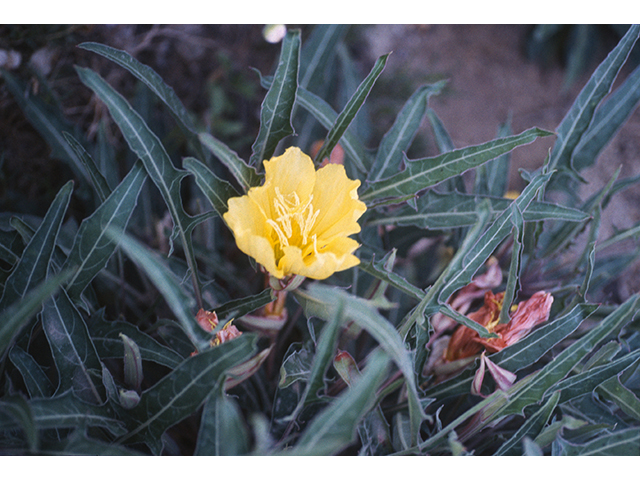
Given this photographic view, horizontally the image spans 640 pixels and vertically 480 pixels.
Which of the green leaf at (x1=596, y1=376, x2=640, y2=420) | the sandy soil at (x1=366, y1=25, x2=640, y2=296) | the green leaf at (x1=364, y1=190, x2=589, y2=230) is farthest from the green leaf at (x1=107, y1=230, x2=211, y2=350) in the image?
the sandy soil at (x1=366, y1=25, x2=640, y2=296)

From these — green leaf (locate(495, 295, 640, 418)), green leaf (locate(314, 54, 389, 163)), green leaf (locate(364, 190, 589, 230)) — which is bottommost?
green leaf (locate(495, 295, 640, 418))

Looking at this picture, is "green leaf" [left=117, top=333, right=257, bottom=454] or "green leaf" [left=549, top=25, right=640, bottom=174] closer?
"green leaf" [left=117, top=333, right=257, bottom=454]

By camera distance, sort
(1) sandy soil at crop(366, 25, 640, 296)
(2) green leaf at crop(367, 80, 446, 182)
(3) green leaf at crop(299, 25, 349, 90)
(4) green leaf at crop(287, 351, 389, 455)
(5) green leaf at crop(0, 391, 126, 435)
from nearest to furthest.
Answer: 1. (4) green leaf at crop(287, 351, 389, 455)
2. (5) green leaf at crop(0, 391, 126, 435)
3. (2) green leaf at crop(367, 80, 446, 182)
4. (3) green leaf at crop(299, 25, 349, 90)
5. (1) sandy soil at crop(366, 25, 640, 296)

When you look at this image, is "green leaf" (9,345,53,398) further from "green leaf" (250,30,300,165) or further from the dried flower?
"green leaf" (250,30,300,165)

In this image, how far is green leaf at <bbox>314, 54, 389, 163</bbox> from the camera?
521 mm

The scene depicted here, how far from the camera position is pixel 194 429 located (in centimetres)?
64

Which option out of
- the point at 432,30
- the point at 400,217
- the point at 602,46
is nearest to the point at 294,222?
the point at 400,217

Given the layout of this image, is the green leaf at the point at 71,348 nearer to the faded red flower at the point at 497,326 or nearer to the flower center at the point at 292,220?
the flower center at the point at 292,220

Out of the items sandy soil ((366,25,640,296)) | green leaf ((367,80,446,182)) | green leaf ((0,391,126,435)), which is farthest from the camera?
sandy soil ((366,25,640,296))

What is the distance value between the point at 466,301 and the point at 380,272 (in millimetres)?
184

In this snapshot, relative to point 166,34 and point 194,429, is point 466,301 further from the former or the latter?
point 166,34

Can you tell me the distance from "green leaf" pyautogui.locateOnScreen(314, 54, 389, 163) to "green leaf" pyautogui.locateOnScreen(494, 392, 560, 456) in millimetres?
362

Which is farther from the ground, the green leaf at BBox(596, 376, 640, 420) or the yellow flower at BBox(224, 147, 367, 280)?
the yellow flower at BBox(224, 147, 367, 280)

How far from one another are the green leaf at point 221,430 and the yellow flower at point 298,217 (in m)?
0.12
